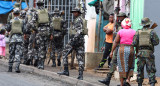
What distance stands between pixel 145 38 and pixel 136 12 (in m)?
2.79

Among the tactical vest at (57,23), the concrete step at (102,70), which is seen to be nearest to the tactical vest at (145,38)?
the concrete step at (102,70)

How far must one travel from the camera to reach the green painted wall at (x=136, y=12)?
12.0 metres

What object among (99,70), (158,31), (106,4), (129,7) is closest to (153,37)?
(158,31)

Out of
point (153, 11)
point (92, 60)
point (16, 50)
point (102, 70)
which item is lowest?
point (102, 70)

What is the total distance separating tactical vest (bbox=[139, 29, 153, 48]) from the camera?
31.2 feet

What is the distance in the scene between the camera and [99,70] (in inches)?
→ 556

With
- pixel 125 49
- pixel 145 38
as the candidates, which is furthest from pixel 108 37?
pixel 145 38

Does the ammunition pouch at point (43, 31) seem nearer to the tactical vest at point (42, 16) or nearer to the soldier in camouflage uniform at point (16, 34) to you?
the tactical vest at point (42, 16)

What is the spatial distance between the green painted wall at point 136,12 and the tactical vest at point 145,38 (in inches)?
96.0

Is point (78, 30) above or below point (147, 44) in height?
above

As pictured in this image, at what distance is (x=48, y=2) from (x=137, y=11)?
334 inches

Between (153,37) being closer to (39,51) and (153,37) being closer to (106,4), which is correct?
(39,51)

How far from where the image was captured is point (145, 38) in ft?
31.3

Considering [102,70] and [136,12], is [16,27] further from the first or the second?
[136,12]
